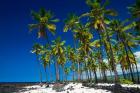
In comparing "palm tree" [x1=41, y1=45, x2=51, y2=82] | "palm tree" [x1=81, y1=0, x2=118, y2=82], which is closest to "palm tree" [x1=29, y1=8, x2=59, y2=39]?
"palm tree" [x1=81, y1=0, x2=118, y2=82]

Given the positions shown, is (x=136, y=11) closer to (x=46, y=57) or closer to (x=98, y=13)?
(x=98, y=13)

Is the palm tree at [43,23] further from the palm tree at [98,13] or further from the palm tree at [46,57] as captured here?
the palm tree at [46,57]

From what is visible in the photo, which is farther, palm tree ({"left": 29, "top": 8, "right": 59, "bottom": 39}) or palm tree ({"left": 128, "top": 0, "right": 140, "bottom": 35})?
palm tree ({"left": 29, "top": 8, "right": 59, "bottom": 39})

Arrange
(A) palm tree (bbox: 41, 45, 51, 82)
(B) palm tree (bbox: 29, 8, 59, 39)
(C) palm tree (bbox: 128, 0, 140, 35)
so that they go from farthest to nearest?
(A) palm tree (bbox: 41, 45, 51, 82) → (B) palm tree (bbox: 29, 8, 59, 39) → (C) palm tree (bbox: 128, 0, 140, 35)

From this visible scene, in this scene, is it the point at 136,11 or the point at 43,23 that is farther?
the point at 43,23

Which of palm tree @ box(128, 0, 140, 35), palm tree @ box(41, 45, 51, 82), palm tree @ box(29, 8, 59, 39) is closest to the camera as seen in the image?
palm tree @ box(128, 0, 140, 35)

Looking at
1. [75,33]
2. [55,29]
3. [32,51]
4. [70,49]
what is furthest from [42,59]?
[55,29]

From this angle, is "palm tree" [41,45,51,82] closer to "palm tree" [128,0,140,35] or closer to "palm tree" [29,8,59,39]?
"palm tree" [29,8,59,39]

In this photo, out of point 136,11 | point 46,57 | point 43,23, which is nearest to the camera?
point 136,11

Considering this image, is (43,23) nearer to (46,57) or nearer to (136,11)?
(136,11)

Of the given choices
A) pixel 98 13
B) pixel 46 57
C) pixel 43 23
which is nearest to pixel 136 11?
pixel 98 13

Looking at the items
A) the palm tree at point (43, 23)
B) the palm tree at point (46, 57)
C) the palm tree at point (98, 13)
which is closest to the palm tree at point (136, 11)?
the palm tree at point (98, 13)

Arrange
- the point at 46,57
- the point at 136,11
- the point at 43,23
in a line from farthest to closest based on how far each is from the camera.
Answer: the point at 46,57
the point at 43,23
the point at 136,11

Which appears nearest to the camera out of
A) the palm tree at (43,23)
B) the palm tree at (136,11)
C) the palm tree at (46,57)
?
the palm tree at (136,11)
